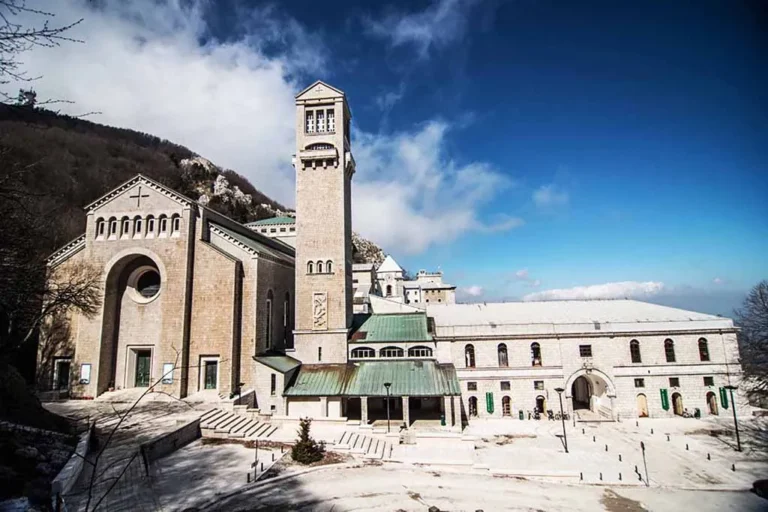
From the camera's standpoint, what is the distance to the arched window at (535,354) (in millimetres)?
30344

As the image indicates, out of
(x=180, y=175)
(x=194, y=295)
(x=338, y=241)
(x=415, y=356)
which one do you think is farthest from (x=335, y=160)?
(x=180, y=175)

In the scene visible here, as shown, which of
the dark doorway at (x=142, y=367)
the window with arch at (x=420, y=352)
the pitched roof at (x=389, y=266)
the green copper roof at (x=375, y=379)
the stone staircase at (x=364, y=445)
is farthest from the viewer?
the pitched roof at (x=389, y=266)

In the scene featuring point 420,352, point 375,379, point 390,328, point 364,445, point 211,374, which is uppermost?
point 390,328

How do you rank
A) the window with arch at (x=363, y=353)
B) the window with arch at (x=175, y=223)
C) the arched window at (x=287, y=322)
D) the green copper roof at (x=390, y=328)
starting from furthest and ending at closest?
the arched window at (x=287, y=322)
the green copper roof at (x=390, y=328)
the window with arch at (x=363, y=353)
the window with arch at (x=175, y=223)

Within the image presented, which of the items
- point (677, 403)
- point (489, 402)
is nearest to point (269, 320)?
point (489, 402)

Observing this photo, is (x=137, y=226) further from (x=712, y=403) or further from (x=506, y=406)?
Answer: (x=712, y=403)

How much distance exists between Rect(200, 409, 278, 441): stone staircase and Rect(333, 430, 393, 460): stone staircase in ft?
13.8

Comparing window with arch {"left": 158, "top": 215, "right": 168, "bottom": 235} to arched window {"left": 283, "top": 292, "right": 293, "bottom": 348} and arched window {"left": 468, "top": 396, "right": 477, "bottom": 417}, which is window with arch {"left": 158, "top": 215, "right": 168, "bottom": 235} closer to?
arched window {"left": 283, "top": 292, "right": 293, "bottom": 348}

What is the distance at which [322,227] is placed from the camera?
30.7 meters

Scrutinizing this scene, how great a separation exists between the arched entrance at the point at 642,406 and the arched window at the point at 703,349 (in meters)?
5.43

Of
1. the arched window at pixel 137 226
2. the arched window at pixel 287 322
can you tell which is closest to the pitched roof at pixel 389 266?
the arched window at pixel 287 322

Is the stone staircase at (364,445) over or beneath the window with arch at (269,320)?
beneath

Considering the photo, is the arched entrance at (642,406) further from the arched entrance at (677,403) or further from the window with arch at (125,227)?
the window with arch at (125,227)

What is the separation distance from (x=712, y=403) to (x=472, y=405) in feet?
55.8
